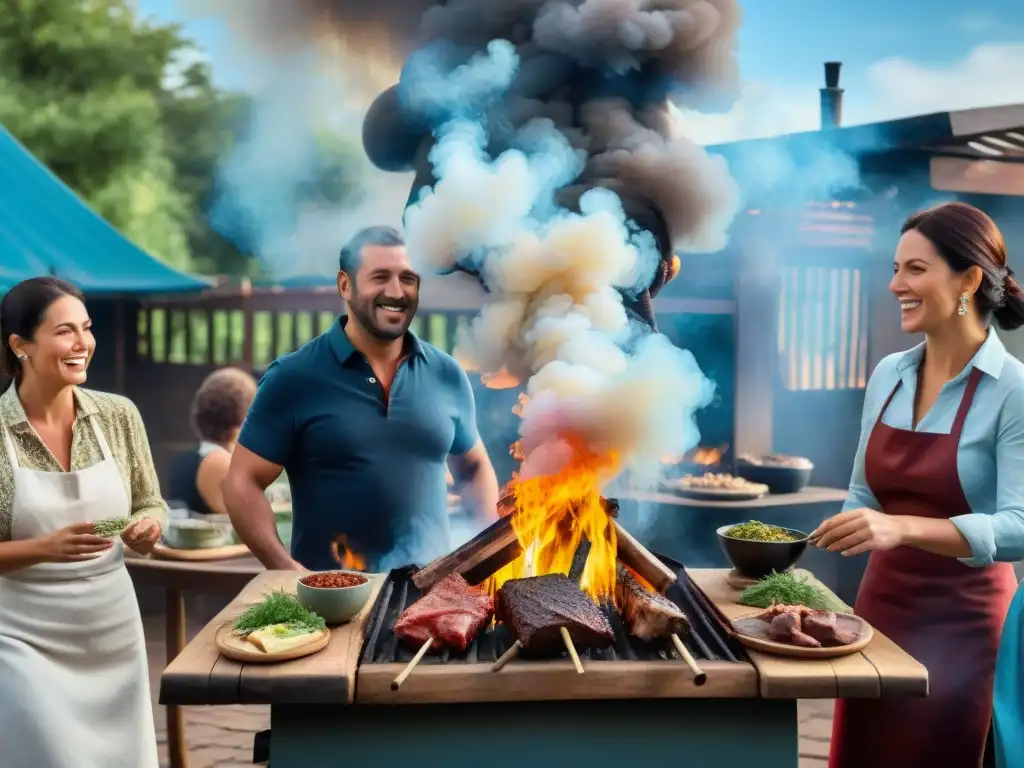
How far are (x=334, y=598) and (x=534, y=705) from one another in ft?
2.06

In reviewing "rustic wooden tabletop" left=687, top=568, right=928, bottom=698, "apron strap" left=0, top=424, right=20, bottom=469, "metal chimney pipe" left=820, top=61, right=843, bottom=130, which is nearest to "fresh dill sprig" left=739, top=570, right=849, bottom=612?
"rustic wooden tabletop" left=687, top=568, right=928, bottom=698

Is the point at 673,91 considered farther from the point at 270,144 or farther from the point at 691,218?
the point at 270,144

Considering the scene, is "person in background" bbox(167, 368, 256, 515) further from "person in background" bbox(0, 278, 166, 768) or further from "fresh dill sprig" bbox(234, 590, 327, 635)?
"fresh dill sprig" bbox(234, 590, 327, 635)

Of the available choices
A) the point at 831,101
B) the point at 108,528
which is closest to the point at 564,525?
the point at 108,528

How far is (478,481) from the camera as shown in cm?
384

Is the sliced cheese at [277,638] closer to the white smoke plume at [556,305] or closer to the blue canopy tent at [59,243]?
the white smoke plume at [556,305]

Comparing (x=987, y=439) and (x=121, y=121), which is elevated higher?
(x=121, y=121)

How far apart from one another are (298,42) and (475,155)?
1643 millimetres

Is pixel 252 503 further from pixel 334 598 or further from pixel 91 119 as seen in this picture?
pixel 91 119

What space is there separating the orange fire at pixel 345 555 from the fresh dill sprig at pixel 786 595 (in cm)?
143

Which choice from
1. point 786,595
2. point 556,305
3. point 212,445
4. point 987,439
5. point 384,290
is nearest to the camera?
point 786,595

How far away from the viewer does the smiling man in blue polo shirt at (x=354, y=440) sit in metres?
3.40

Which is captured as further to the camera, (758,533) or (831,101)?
(831,101)

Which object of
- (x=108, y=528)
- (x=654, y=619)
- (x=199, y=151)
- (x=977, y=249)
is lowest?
(x=654, y=619)
